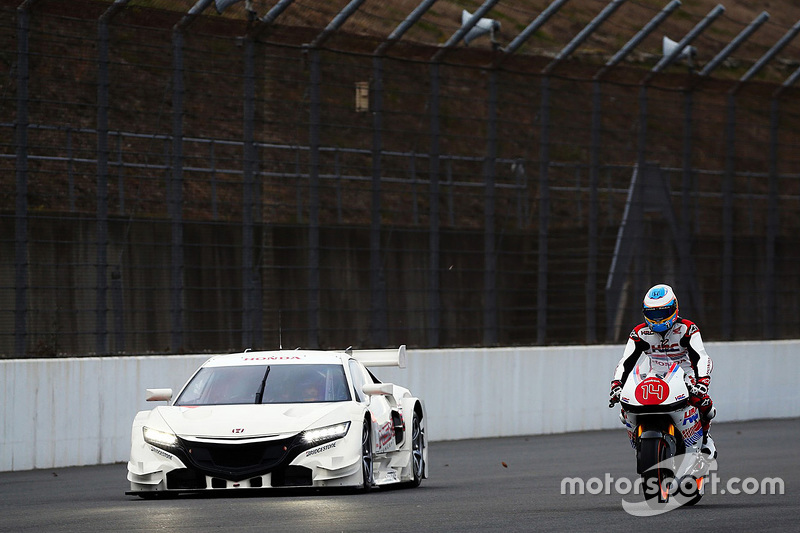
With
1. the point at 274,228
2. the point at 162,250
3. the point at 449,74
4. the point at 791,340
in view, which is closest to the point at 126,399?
the point at 162,250

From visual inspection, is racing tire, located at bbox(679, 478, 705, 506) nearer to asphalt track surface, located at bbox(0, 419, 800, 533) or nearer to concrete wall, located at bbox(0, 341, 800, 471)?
asphalt track surface, located at bbox(0, 419, 800, 533)

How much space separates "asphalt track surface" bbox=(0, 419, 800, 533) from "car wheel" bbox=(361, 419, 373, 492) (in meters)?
0.11

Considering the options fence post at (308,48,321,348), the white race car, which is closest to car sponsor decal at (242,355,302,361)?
the white race car

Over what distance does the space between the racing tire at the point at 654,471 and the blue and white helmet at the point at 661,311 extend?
88cm

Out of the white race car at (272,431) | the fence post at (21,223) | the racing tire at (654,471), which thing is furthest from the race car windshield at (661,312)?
the fence post at (21,223)

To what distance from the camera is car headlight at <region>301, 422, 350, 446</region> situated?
12234mm

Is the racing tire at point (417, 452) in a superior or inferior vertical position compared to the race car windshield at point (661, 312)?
inferior

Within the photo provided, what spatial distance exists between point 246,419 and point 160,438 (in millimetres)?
634

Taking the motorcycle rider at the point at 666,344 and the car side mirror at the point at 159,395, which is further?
the car side mirror at the point at 159,395

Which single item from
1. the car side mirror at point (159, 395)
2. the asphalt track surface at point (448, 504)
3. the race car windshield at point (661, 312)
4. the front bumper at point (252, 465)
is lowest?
→ the asphalt track surface at point (448, 504)

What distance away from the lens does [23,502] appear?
496 inches

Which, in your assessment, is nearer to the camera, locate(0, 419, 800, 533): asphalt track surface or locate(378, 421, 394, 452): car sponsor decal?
locate(0, 419, 800, 533): asphalt track surface

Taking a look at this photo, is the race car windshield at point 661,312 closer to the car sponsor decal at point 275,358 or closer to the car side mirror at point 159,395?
the car sponsor decal at point 275,358

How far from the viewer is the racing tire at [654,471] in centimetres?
1099
